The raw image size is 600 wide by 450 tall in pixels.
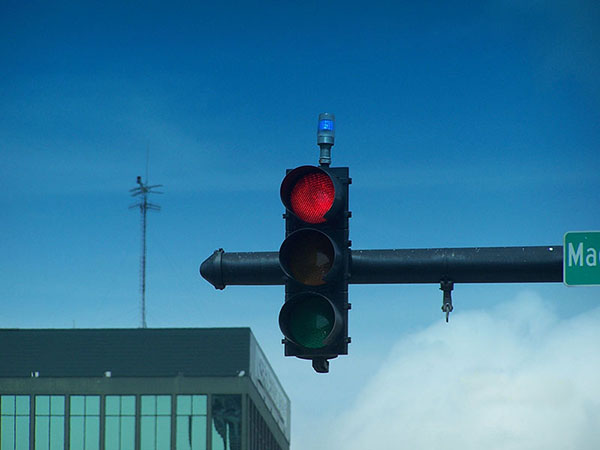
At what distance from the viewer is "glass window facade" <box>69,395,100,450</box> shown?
101 metres

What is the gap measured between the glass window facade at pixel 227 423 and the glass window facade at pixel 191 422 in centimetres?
86

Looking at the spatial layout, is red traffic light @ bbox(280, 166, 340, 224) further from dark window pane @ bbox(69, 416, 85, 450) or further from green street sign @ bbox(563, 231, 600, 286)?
dark window pane @ bbox(69, 416, 85, 450)

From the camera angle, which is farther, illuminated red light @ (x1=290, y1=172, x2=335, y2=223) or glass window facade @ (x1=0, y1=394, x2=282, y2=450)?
glass window facade @ (x1=0, y1=394, x2=282, y2=450)

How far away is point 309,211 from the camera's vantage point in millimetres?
8203

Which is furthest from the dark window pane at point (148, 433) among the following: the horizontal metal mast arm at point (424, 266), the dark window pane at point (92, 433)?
the horizontal metal mast arm at point (424, 266)

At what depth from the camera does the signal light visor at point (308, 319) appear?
817 centimetres

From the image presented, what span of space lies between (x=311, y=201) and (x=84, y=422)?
9632 centimetres

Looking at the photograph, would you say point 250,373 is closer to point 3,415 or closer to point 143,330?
point 143,330

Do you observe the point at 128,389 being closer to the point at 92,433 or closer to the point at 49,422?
the point at 92,433

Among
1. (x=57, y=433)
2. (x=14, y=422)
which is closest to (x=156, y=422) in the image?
(x=57, y=433)

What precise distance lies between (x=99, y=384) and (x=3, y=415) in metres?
7.25

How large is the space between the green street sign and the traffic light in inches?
54.5

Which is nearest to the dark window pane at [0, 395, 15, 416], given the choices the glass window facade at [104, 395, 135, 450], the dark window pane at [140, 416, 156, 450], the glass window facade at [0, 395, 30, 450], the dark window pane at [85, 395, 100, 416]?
the glass window facade at [0, 395, 30, 450]

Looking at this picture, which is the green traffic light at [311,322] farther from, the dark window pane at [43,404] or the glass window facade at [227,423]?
the dark window pane at [43,404]
